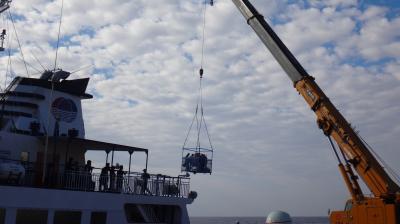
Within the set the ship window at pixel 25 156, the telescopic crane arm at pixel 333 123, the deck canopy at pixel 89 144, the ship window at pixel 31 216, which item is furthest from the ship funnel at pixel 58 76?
the telescopic crane arm at pixel 333 123

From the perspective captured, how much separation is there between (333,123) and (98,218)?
1042 cm

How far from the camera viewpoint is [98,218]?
2002cm

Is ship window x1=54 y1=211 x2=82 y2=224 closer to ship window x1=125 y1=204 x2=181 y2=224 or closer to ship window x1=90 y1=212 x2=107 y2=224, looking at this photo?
ship window x1=90 y1=212 x2=107 y2=224

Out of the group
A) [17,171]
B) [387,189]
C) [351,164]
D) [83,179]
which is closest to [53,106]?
[83,179]

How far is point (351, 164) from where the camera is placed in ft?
67.2

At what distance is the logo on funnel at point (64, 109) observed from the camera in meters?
23.6

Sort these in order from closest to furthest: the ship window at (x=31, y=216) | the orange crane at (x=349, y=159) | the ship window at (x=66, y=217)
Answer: the orange crane at (x=349, y=159)
the ship window at (x=31, y=216)
the ship window at (x=66, y=217)

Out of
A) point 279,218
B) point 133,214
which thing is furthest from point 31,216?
point 279,218

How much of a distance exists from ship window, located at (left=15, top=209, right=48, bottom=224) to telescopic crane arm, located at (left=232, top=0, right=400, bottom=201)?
12312 millimetres

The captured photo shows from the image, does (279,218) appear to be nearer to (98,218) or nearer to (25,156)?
(98,218)

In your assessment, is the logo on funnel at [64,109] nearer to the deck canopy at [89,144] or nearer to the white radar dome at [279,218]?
the deck canopy at [89,144]

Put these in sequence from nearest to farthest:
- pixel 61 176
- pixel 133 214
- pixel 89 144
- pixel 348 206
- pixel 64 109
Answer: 1. pixel 61 176
2. pixel 348 206
3. pixel 133 214
4. pixel 89 144
5. pixel 64 109

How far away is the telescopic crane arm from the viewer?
19.6 m

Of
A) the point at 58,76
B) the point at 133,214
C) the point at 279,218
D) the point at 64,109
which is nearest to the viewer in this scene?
the point at 279,218
